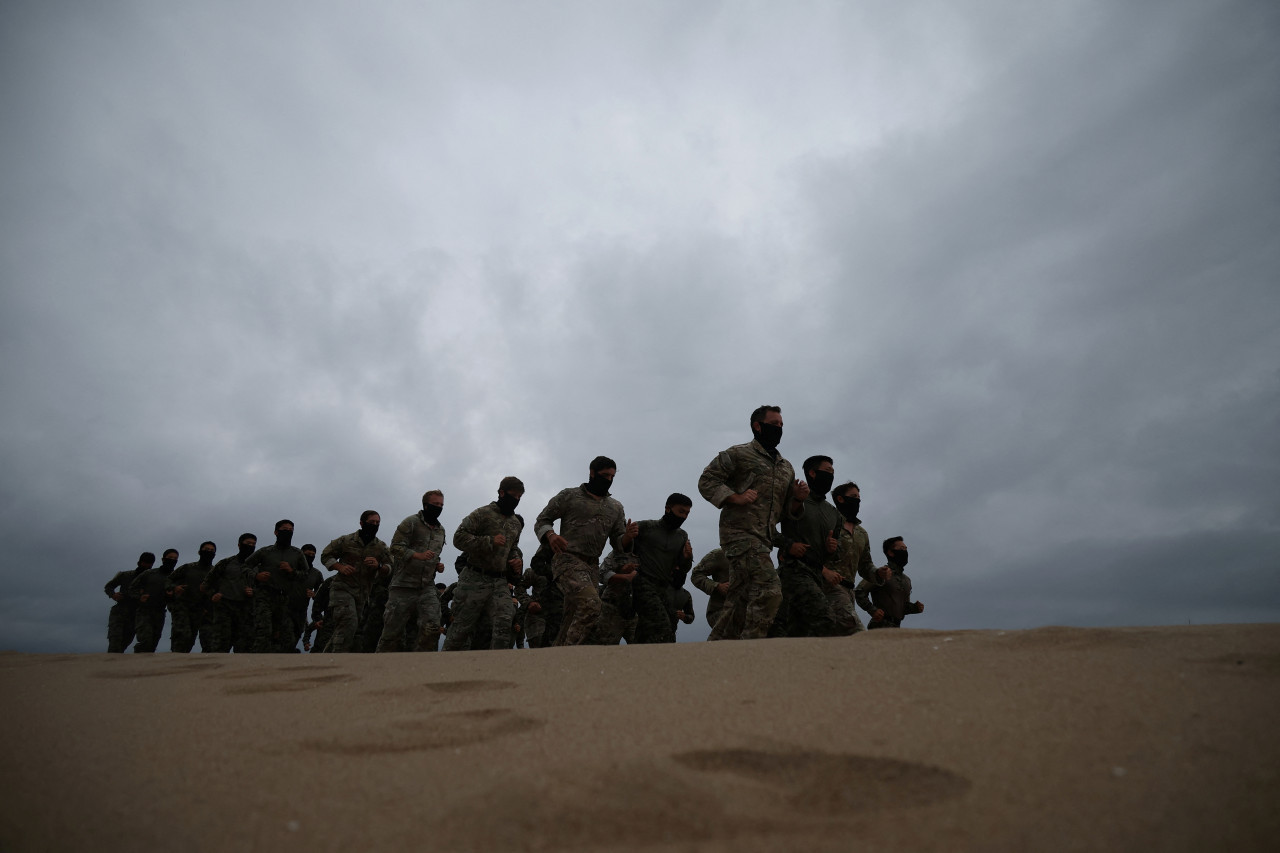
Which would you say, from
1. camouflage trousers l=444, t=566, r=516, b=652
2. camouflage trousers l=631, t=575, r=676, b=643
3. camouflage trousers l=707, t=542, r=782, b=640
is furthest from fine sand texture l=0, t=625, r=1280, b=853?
camouflage trousers l=444, t=566, r=516, b=652

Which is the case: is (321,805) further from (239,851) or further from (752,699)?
(752,699)

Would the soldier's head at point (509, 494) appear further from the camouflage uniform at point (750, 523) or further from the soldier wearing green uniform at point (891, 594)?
the soldier wearing green uniform at point (891, 594)

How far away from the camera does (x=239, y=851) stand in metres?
1.22

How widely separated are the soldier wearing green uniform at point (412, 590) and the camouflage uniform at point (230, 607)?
456 centimetres

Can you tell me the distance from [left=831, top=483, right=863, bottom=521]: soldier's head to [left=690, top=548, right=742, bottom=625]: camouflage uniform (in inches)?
66.2

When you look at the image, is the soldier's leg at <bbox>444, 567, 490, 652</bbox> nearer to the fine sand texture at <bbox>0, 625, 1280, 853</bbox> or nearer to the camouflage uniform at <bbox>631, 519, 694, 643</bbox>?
the camouflage uniform at <bbox>631, 519, 694, 643</bbox>

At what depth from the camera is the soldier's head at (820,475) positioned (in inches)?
254

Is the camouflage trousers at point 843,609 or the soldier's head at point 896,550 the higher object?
the soldier's head at point 896,550

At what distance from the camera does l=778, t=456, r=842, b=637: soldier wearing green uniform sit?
18.4ft

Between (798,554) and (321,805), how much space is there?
16.0ft

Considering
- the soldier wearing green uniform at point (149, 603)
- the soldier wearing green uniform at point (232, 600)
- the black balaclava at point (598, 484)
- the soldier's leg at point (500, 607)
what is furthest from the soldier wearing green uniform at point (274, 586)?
the black balaclava at point (598, 484)

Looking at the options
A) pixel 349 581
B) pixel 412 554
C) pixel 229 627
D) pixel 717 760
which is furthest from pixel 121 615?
pixel 717 760

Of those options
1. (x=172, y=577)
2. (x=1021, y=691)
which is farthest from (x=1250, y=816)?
(x=172, y=577)

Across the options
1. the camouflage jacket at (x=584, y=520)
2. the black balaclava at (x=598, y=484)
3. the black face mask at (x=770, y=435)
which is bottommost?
the camouflage jacket at (x=584, y=520)
